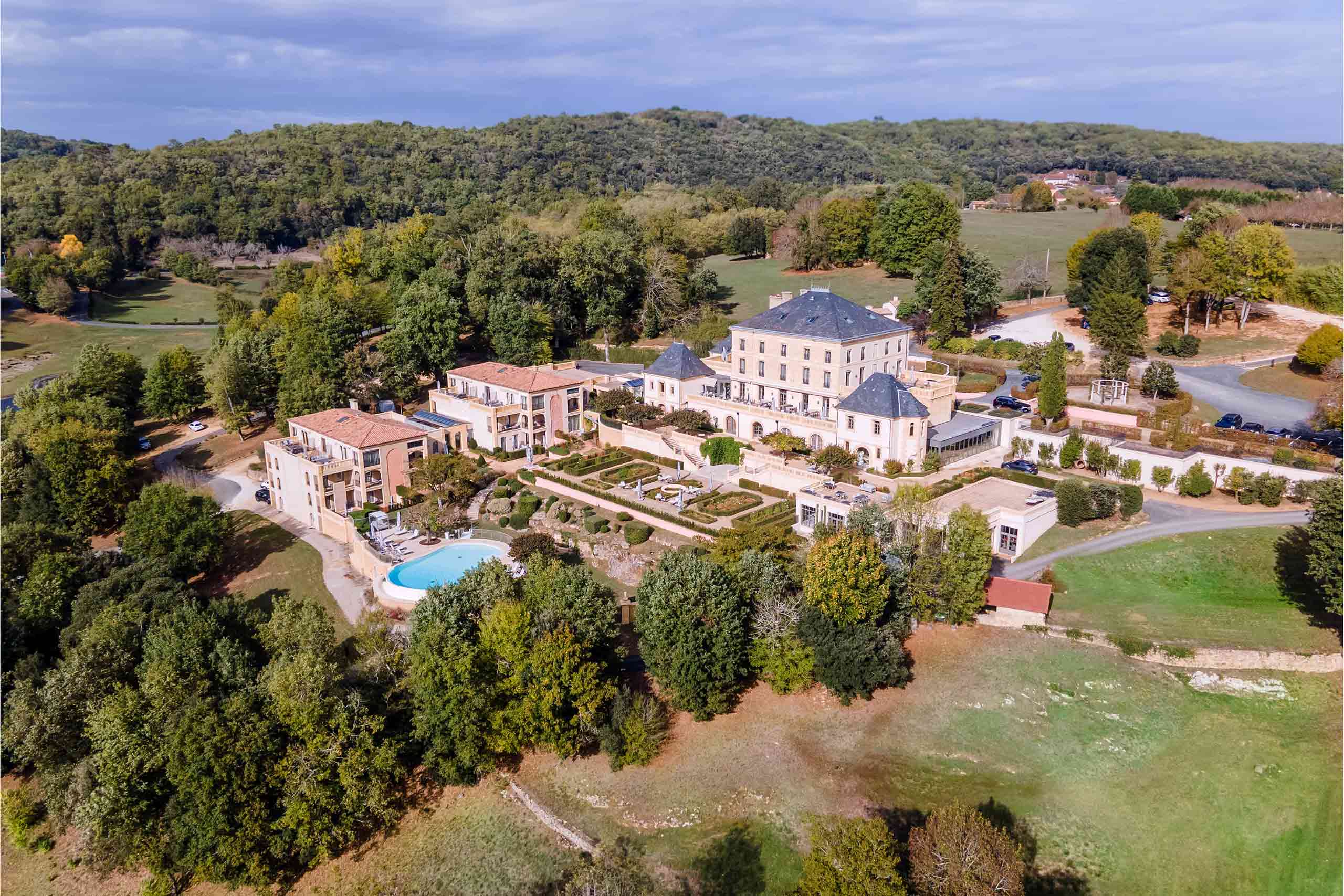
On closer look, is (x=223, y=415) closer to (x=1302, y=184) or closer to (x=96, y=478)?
(x=96, y=478)

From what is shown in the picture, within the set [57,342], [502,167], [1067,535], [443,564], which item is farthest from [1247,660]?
[502,167]

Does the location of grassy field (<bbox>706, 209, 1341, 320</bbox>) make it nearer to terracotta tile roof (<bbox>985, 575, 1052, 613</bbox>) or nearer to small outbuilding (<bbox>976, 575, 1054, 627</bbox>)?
terracotta tile roof (<bbox>985, 575, 1052, 613</bbox>)

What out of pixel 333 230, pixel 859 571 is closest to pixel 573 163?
pixel 333 230

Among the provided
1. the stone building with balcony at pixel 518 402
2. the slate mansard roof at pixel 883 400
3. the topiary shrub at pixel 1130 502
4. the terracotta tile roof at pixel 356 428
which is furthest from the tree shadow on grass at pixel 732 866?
the stone building with balcony at pixel 518 402

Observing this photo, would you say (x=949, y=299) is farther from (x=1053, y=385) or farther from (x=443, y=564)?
(x=443, y=564)

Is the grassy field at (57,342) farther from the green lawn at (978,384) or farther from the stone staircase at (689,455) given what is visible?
the green lawn at (978,384)

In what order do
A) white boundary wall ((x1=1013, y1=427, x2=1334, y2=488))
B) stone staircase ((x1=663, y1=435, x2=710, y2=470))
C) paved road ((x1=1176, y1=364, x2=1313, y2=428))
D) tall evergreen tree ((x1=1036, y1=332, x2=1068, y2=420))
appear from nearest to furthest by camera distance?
white boundary wall ((x1=1013, y1=427, x2=1334, y2=488)), tall evergreen tree ((x1=1036, y1=332, x2=1068, y2=420)), paved road ((x1=1176, y1=364, x2=1313, y2=428)), stone staircase ((x1=663, y1=435, x2=710, y2=470))

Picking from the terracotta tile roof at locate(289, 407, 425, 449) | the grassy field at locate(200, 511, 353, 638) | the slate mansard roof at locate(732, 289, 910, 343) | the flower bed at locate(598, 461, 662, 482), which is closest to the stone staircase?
the flower bed at locate(598, 461, 662, 482)
